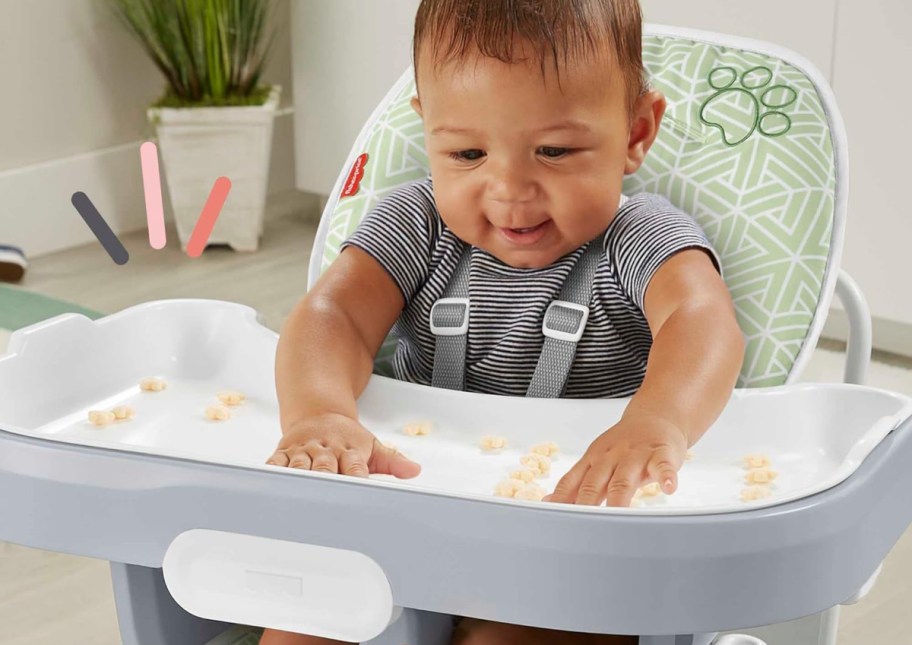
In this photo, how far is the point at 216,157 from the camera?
2.20m

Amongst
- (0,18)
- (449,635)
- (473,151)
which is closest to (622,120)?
(473,151)

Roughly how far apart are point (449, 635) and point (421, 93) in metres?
0.33

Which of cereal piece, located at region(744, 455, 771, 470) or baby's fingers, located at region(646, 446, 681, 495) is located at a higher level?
baby's fingers, located at region(646, 446, 681, 495)

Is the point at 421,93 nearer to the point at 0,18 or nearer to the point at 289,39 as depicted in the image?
the point at 0,18

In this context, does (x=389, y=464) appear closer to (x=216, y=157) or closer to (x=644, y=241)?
(x=644, y=241)

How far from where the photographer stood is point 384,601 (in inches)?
22.7

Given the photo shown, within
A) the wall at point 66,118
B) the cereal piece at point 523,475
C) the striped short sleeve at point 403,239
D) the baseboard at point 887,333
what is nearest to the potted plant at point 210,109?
the wall at point 66,118

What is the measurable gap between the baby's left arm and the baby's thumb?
0.36ft

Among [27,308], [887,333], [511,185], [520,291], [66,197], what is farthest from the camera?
[66,197]

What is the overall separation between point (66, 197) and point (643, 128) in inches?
64.7

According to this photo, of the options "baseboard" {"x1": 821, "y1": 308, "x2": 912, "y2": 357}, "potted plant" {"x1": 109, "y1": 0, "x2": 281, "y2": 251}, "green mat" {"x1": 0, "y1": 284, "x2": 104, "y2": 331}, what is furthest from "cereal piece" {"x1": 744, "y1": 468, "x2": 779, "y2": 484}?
"potted plant" {"x1": 109, "y1": 0, "x2": 281, "y2": 251}

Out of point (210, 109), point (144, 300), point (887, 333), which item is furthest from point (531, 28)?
point (210, 109)

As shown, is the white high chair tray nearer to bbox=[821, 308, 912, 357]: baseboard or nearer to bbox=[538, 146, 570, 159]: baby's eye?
bbox=[538, 146, 570, 159]: baby's eye

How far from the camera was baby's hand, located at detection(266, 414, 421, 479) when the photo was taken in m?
0.67
